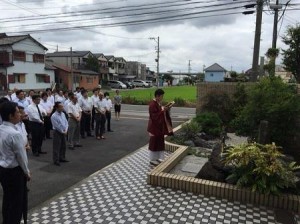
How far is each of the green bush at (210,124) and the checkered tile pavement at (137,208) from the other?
498 centimetres

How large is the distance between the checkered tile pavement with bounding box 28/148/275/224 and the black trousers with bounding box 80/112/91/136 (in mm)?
5455

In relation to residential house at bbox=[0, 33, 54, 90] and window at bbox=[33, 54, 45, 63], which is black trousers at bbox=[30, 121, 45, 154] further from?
window at bbox=[33, 54, 45, 63]

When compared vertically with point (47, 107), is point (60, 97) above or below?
above

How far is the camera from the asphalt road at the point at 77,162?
6.05m

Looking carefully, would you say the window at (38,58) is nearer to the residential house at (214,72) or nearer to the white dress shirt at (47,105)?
the white dress shirt at (47,105)

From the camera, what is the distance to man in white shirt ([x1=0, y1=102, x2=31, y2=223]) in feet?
13.0

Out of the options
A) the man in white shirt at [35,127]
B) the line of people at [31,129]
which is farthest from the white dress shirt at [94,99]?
the man in white shirt at [35,127]

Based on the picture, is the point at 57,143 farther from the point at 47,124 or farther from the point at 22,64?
the point at 22,64

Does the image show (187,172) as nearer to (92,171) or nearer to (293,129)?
(92,171)

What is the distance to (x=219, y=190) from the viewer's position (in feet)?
18.3

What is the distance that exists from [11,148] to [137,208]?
224 centimetres

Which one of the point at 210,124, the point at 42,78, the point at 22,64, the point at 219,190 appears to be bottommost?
the point at 219,190

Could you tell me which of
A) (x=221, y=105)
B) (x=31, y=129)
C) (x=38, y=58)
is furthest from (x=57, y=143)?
(x=38, y=58)

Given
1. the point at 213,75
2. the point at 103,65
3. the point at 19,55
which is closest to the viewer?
the point at 19,55
